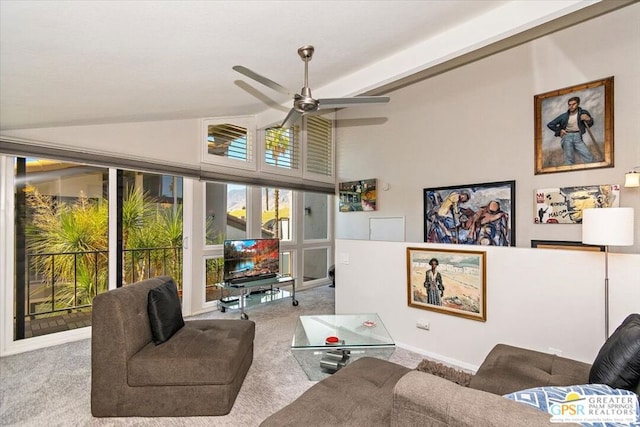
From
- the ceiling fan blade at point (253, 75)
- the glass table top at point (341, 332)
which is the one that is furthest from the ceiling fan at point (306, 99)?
the glass table top at point (341, 332)

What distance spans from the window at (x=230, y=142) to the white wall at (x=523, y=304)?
256 cm

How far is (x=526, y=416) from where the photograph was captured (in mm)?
940

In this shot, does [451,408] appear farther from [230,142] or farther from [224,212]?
[230,142]

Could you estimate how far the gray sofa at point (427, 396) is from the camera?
100 centimetres

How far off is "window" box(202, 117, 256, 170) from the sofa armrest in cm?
398

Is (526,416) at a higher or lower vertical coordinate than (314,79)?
lower

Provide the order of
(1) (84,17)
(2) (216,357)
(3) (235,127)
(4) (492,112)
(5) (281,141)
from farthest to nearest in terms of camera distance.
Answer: (5) (281,141)
(3) (235,127)
(4) (492,112)
(2) (216,357)
(1) (84,17)

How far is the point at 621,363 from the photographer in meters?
1.32

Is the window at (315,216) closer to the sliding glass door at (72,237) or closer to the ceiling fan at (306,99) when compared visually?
the sliding glass door at (72,237)

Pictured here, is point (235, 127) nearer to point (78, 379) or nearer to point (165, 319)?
point (165, 319)

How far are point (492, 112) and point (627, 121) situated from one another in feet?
4.60

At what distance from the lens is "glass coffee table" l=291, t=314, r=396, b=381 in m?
2.34

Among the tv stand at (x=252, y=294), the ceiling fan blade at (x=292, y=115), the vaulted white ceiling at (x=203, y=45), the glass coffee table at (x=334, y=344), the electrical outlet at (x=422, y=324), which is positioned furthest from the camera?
the tv stand at (x=252, y=294)

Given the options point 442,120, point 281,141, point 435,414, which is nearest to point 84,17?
point 435,414
